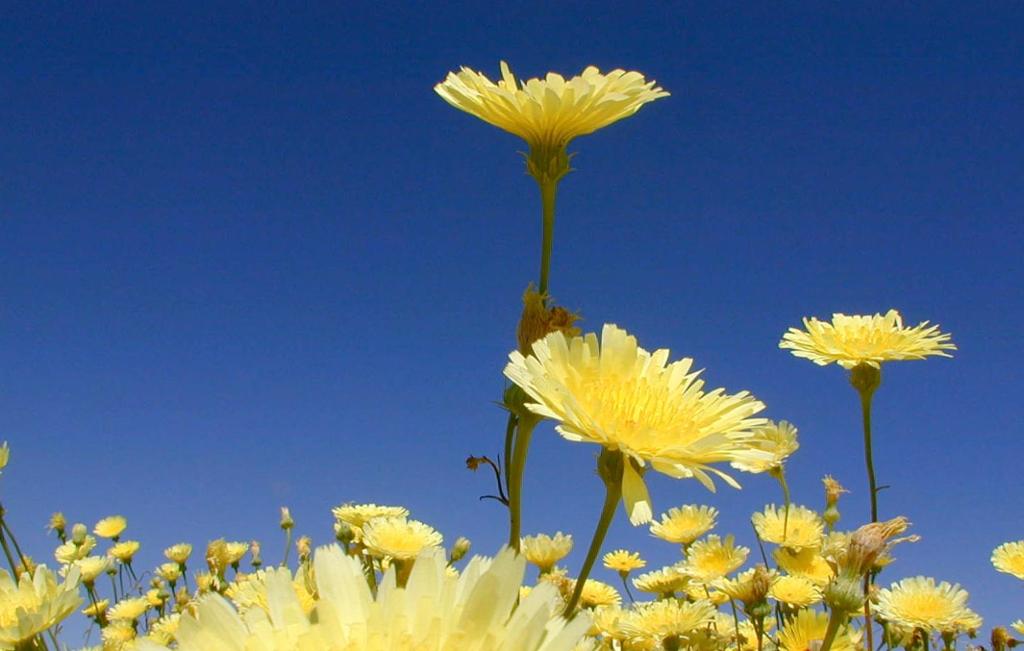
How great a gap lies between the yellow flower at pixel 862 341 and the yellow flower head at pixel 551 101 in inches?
62.2

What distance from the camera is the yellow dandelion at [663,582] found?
12.3 ft

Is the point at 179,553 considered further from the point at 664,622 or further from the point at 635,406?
the point at 635,406

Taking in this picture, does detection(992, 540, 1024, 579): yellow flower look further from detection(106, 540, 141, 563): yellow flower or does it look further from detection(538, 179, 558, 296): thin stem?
detection(106, 540, 141, 563): yellow flower

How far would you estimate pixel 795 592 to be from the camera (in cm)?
327

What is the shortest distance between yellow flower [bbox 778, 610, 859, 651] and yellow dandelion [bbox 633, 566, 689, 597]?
→ 27.4 inches

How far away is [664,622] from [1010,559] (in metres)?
1.84

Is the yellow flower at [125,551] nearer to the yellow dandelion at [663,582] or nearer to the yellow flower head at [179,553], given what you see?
the yellow flower head at [179,553]

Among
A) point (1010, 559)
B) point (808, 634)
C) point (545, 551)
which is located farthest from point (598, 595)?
point (1010, 559)

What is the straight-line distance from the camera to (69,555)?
5.18 m

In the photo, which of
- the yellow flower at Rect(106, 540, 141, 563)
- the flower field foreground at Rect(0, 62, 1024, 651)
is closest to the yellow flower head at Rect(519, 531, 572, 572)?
the flower field foreground at Rect(0, 62, 1024, 651)

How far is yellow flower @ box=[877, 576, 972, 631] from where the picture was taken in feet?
10.1

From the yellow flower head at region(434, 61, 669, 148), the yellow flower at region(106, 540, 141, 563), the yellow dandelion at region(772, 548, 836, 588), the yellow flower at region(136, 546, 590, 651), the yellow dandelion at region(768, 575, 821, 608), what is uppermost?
the yellow flower head at region(434, 61, 669, 148)

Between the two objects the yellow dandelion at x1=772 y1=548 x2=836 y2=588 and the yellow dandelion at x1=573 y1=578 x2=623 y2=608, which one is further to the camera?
the yellow dandelion at x1=573 y1=578 x2=623 y2=608

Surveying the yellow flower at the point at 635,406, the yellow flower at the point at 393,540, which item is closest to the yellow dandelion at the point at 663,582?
the yellow flower at the point at 393,540
